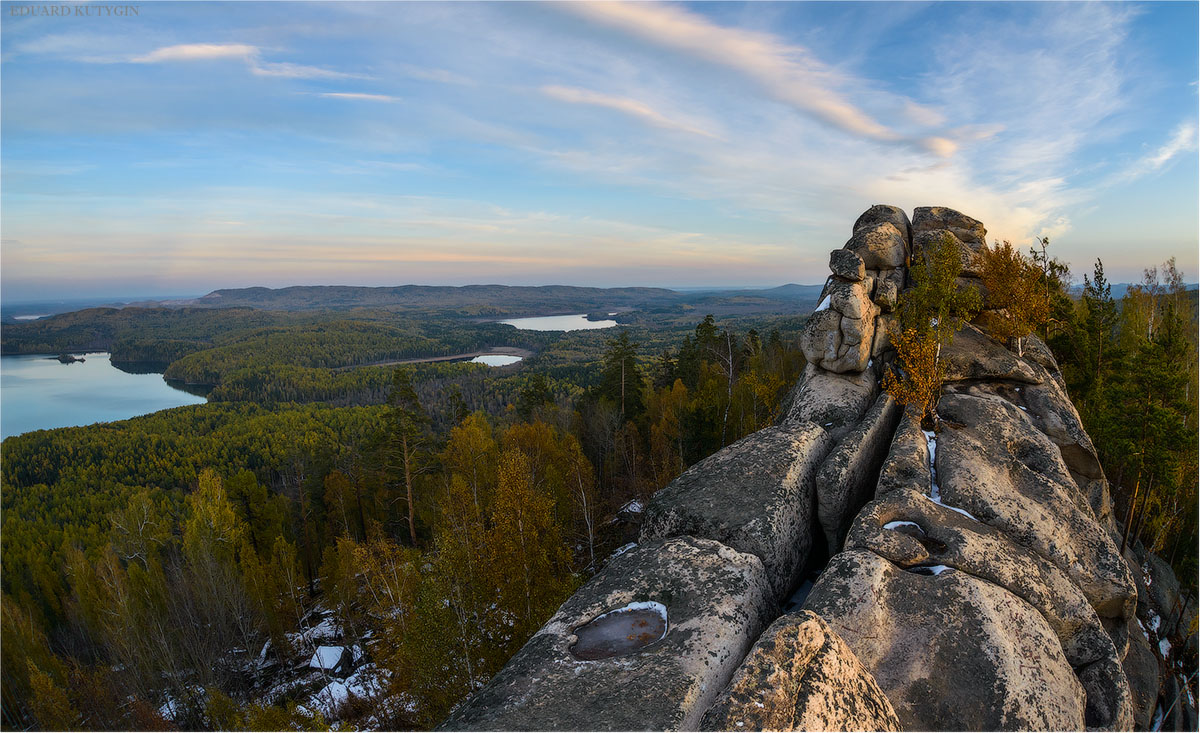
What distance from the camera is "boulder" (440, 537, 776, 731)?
32.3ft

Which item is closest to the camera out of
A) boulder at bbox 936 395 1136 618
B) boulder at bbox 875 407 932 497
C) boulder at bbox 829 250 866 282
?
boulder at bbox 936 395 1136 618

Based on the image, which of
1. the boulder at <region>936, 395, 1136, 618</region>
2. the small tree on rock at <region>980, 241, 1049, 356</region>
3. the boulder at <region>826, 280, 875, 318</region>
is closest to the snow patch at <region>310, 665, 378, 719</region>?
the boulder at <region>936, 395, 1136, 618</region>

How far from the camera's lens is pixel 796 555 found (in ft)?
52.5

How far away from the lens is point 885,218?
2733 cm

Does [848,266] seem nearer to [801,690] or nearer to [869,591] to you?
[869,591]

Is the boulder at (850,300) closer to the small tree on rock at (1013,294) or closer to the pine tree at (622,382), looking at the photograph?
the small tree on rock at (1013,294)

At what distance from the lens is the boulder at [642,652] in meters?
9.85

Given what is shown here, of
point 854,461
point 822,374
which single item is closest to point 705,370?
point 822,374

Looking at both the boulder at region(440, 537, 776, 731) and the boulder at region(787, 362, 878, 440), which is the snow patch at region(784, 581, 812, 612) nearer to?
the boulder at region(440, 537, 776, 731)

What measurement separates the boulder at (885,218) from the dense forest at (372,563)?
36.0ft

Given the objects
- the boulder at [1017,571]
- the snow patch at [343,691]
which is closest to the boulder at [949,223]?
the boulder at [1017,571]

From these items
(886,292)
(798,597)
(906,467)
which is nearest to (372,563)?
(798,597)

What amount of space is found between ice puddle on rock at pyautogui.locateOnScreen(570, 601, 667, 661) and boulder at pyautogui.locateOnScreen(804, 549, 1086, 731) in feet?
11.5

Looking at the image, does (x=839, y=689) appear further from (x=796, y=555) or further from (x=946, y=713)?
(x=796, y=555)
